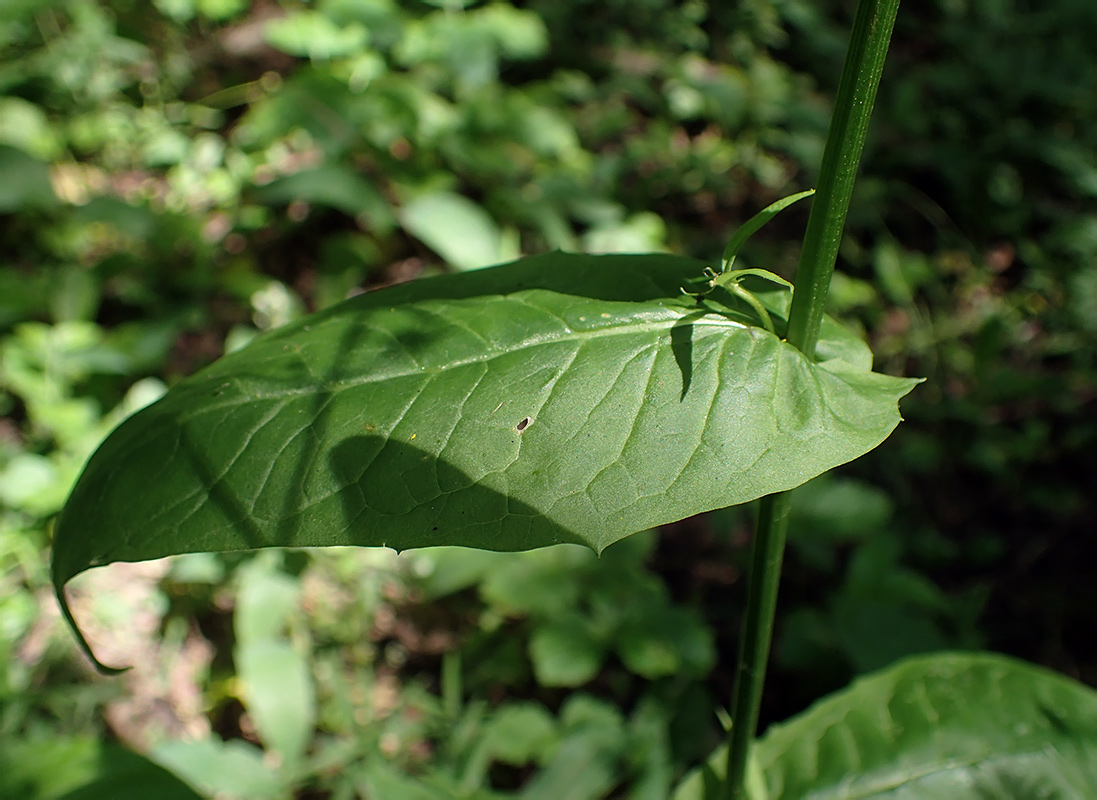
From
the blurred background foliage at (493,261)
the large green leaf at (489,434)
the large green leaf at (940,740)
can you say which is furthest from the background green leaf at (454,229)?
the large green leaf at (489,434)

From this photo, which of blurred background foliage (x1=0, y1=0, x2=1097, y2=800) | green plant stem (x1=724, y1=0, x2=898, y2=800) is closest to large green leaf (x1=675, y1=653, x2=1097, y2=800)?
green plant stem (x1=724, y1=0, x2=898, y2=800)

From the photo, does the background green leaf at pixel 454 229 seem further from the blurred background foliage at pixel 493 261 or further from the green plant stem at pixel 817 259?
the green plant stem at pixel 817 259

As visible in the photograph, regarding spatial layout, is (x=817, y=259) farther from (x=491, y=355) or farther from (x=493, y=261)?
(x=493, y=261)

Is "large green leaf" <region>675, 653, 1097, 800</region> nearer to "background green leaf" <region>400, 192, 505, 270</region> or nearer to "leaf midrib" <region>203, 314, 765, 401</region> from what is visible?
"leaf midrib" <region>203, 314, 765, 401</region>

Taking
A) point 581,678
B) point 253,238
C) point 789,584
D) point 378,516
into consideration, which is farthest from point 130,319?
point 378,516

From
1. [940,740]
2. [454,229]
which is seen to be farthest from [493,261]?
[940,740]

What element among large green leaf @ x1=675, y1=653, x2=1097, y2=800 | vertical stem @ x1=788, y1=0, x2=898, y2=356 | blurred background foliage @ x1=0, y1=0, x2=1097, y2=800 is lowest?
blurred background foliage @ x1=0, y1=0, x2=1097, y2=800
